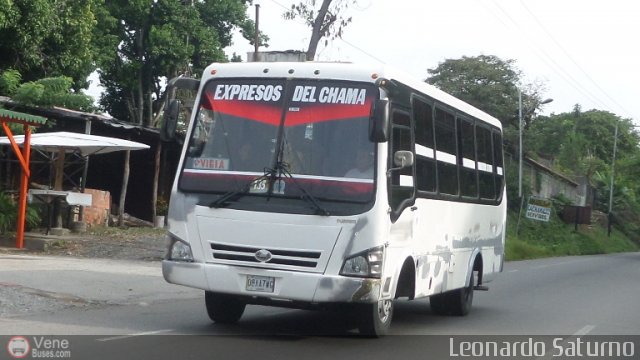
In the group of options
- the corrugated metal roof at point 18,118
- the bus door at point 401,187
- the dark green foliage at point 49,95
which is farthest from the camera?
the dark green foliage at point 49,95

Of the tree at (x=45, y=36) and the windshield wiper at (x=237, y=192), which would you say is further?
the tree at (x=45, y=36)

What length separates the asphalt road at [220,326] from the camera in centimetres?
987

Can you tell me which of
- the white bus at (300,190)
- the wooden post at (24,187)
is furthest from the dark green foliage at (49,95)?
the white bus at (300,190)

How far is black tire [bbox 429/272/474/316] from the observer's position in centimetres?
1407

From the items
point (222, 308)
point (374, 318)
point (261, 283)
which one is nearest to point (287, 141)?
point (261, 283)

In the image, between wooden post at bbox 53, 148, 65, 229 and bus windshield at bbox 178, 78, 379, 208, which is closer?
bus windshield at bbox 178, 78, 379, 208

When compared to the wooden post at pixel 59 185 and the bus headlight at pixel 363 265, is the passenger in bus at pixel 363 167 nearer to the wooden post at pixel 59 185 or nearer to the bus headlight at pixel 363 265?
the bus headlight at pixel 363 265

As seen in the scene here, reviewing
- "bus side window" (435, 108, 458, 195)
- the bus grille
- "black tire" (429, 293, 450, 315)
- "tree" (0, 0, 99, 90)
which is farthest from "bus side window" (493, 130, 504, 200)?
"tree" (0, 0, 99, 90)

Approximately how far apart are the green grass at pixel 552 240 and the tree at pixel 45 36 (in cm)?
1927

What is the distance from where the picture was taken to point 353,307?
10.3m

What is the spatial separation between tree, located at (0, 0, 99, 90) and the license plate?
56.9 feet

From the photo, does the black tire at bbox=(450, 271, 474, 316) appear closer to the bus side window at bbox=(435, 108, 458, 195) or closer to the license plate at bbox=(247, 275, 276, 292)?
the bus side window at bbox=(435, 108, 458, 195)

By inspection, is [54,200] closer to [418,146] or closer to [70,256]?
[70,256]

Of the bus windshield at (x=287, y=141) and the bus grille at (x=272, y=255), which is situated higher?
the bus windshield at (x=287, y=141)
